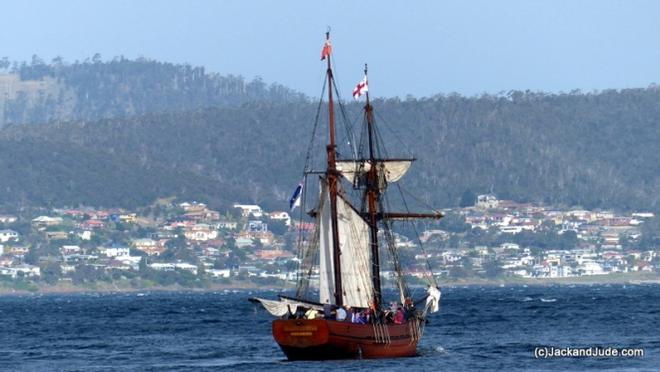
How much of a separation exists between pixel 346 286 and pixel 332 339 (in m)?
7.45

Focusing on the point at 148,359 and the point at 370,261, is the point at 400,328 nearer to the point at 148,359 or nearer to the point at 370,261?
the point at 370,261

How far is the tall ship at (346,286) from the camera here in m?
89.9

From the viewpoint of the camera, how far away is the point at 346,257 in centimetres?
9669

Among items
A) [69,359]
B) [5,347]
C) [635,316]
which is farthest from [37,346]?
[635,316]

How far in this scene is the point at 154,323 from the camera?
156 metres

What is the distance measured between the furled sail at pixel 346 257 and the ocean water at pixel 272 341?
4364 mm

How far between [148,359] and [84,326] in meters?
52.7

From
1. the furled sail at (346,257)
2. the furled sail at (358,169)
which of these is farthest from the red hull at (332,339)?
the furled sail at (358,169)

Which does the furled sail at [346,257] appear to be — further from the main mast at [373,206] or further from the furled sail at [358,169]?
the furled sail at [358,169]

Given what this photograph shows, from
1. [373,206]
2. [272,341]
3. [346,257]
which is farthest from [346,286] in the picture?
[272,341]

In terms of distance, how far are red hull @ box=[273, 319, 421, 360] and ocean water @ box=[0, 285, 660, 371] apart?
78 centimetres

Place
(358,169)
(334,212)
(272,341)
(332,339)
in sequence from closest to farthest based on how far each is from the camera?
(332,339), (334,212), (358,169), (272,341)

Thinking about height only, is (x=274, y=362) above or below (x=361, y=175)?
below

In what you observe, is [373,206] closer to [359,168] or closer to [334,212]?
[359,168]
